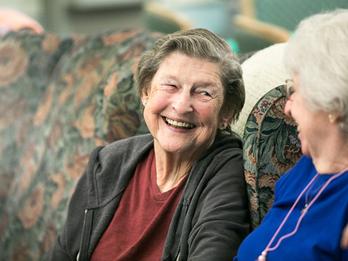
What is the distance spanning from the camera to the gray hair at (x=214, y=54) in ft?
6.40

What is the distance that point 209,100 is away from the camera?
6.41ft

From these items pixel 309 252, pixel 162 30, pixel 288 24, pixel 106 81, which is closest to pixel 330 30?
pixel 309 252

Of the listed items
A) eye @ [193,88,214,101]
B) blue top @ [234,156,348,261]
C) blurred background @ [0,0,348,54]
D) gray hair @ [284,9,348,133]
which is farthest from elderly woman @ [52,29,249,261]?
blurred background @ [0,0,348,54]

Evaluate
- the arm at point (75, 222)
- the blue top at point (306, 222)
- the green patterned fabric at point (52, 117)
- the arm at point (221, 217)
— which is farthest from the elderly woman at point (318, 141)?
the green patterned fabric at point (52, 117)

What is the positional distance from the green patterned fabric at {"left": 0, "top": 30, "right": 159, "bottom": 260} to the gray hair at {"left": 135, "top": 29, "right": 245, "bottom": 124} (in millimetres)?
431

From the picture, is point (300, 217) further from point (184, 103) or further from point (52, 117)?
point (52, 117)

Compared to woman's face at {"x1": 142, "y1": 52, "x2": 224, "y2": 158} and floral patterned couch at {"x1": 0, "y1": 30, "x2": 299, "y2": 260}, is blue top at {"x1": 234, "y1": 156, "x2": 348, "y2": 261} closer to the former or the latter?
woman's face at {"x1": 142, "y1": 52, "x2": 224, "y2": 158}

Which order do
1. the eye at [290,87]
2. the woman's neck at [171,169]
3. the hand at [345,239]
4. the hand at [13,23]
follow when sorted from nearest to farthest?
1. the hand at [345,239]
2. the eye at [290,87]
3. the woman's neck at [171,169]
4. the hand at [13,23]

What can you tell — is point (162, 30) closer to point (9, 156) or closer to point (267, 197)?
point (9, 156)

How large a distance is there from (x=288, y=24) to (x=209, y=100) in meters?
2.03

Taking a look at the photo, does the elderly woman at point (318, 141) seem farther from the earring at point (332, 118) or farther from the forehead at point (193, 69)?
the forehead at point (193, 69)

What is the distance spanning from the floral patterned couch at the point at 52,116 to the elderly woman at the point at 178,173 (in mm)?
338

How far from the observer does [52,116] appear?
2.94 m

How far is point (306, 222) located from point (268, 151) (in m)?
0.31
